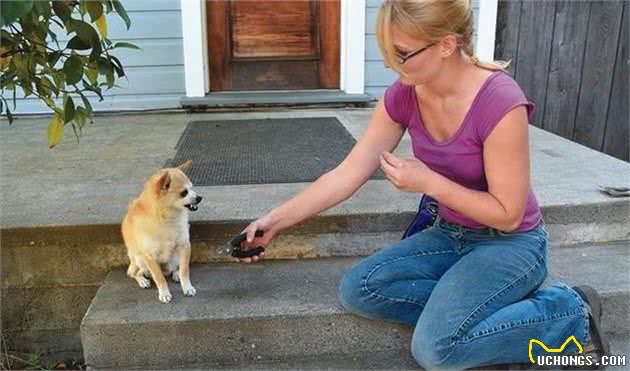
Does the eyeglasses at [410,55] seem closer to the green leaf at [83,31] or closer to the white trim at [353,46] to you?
the green leaf at [83,31]

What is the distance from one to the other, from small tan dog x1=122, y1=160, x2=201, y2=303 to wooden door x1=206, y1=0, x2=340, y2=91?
2.36m

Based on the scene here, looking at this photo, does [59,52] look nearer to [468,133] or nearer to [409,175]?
[409,175]

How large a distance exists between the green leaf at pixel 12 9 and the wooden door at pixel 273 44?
292 centimetres

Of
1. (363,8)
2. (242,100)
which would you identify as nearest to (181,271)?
(242,100)

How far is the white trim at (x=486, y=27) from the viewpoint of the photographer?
399cm

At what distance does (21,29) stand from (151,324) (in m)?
Result: 0.89

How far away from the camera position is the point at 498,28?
412cm

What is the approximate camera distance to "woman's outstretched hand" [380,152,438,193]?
1.45 metres

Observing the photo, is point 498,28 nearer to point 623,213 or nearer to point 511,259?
point 623,213

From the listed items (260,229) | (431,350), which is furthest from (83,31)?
(431,350)

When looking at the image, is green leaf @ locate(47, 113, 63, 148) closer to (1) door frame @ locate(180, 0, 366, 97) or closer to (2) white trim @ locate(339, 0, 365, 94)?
(1) door frame @ locate(180, 0, 366, 97)

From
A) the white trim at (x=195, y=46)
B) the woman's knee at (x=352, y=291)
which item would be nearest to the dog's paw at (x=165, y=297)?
the woman's knee at (x=352, y=291)

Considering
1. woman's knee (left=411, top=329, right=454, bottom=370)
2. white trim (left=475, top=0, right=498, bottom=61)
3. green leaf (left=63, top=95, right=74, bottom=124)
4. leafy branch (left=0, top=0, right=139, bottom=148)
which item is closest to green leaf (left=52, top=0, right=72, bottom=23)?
leafy branch (left=0, top=0, right=139, bottom=148)

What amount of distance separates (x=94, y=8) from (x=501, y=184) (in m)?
1.12
